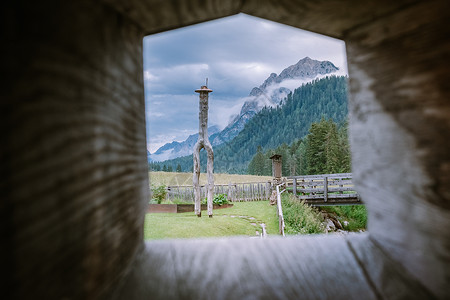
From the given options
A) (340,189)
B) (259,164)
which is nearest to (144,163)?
(340,189)

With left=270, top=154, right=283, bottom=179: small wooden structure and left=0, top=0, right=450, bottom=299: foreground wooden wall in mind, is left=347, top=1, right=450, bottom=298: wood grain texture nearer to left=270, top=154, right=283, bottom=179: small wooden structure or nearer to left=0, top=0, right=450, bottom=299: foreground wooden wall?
left=0, top=0, right=450, bottom=299: foreground wooden wall

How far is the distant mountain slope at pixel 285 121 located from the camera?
12431 cm

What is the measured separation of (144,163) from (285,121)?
140404 mm

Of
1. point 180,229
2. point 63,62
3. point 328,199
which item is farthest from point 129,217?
point 328,199

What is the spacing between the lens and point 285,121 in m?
138

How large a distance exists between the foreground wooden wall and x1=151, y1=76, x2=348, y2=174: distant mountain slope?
116168 millimetres

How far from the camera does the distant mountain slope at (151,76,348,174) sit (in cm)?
12431

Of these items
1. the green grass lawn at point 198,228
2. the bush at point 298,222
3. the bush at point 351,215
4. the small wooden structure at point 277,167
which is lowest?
the bush at point 351,215

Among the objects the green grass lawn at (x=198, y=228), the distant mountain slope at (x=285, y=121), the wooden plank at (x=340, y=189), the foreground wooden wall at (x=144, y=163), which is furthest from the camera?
the distant mountain slope at (x=285, y=121)

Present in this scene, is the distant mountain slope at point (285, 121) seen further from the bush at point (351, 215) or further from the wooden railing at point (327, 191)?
the wooden railing at point (327, 191)

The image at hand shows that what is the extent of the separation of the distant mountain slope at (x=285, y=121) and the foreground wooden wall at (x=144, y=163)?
116 metres

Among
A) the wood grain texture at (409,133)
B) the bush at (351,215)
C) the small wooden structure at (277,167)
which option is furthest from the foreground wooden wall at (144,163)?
the bush at (351,215)

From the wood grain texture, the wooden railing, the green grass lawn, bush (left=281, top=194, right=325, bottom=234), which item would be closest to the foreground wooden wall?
the wood grain texture

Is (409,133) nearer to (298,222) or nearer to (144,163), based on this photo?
(144,163)
